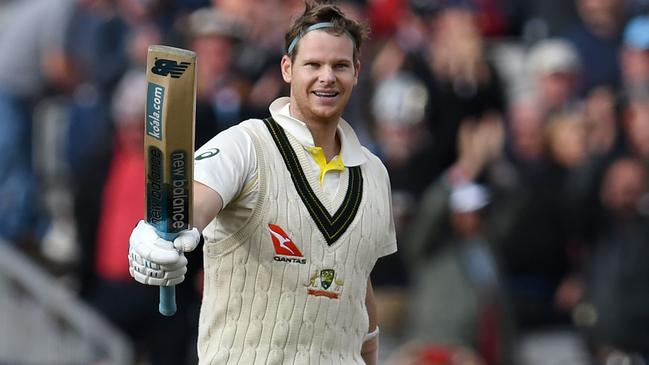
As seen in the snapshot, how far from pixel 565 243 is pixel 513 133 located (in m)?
0.88

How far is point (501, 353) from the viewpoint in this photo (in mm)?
10602

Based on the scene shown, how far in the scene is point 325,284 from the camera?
18.3 feet

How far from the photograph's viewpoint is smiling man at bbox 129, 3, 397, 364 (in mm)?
5469

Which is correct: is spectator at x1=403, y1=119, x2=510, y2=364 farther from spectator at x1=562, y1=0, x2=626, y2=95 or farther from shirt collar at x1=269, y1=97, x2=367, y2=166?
shirt collar at x1=269, y1=97, x2=367, y2=166

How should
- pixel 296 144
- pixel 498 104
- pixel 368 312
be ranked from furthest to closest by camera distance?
1. pixel 498 104
2. pixel 368 312
3. pixel 296 144

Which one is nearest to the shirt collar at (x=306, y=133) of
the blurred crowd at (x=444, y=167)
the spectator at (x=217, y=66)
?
the blurred crowd at (x=444, y=167)

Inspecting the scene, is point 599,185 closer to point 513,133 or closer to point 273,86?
point 513,133

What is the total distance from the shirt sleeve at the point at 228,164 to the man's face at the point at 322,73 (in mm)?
271

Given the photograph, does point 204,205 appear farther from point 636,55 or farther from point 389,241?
point 636,55

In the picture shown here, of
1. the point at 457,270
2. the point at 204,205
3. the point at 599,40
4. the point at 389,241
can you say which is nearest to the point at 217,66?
the point at 457,270

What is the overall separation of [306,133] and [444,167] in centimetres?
556

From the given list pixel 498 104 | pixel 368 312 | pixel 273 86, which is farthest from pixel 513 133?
pixel 368 312

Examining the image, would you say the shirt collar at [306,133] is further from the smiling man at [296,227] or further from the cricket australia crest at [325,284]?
the cricket australia crest at [325,284]

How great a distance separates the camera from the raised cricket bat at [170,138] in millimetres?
4965
